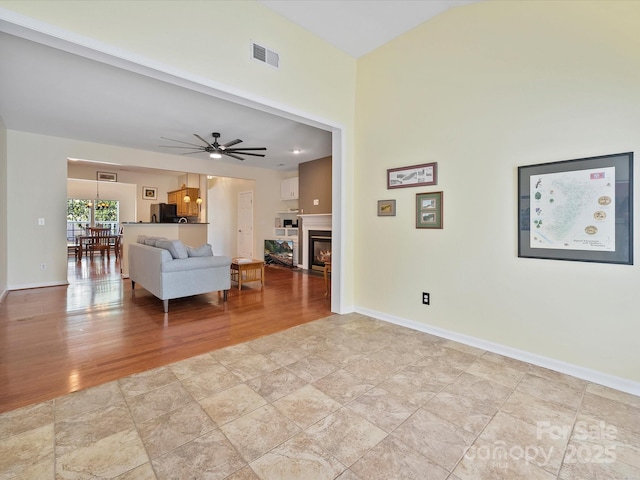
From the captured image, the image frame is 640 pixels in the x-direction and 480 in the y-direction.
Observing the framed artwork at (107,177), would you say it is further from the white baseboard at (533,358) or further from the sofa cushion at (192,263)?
the white baseboard at (533,358)

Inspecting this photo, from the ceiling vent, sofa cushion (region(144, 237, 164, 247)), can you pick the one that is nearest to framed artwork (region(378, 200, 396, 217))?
the ceiling vent

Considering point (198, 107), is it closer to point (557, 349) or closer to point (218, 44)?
point (218, 44)

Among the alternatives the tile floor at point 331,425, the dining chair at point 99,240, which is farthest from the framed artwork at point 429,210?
the dining chair at point 99,240

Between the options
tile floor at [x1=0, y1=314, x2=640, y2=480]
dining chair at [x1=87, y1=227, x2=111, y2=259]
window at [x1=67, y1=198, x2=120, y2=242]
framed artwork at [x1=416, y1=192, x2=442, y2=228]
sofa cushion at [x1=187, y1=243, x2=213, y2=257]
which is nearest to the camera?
tile floor at [x1=0, y1=314, x2=640, y2=480]

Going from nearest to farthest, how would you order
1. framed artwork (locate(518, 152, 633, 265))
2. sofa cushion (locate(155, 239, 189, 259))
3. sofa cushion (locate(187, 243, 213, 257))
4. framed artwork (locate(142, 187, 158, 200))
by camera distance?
framed artwork (locate(518, 152, 633, 265))
sofa cushion (locate(155, 239, 189, 259))
sofa cushion (locate(187, 243, 213, 257))
framed artwork (locate(142, 187, 158, 200))

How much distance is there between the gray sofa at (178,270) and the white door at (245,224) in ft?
13.2

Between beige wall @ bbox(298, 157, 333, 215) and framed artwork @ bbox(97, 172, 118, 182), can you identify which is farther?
framed artwork @ bbox(97, 172, 118, 182)

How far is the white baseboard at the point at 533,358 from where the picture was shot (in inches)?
83.1

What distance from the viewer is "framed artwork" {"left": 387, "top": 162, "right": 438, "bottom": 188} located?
3080mm

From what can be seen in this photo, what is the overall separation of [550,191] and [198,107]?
13.4 feet

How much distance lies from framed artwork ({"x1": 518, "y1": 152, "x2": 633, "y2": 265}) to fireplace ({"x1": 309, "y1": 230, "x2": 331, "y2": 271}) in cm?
459

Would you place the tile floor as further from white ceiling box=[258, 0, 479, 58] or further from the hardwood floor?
white ceiling box=[258, 0, 479, 58]

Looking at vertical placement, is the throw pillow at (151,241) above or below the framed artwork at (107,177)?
below

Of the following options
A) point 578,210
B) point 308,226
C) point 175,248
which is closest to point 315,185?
point 308,226
